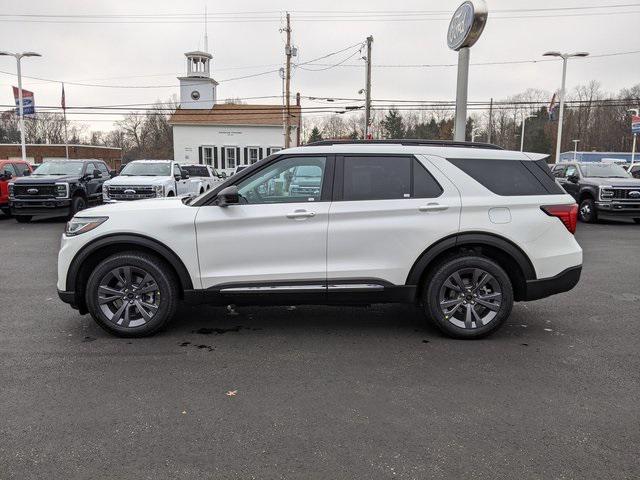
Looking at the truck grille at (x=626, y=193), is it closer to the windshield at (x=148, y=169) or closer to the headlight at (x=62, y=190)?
the windshield at (x=148, y=169)

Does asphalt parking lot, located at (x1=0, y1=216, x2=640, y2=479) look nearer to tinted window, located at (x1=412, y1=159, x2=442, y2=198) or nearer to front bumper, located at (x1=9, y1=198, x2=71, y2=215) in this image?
tinted window, located at (x1=412, y1=159, x2=442, y2=198)

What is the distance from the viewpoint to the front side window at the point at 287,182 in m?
4.86

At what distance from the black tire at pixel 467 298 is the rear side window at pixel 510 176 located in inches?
28.1

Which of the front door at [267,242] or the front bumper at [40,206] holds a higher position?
the front door at [267,242]

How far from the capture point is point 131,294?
491 centimetres

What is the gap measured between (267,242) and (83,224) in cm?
178

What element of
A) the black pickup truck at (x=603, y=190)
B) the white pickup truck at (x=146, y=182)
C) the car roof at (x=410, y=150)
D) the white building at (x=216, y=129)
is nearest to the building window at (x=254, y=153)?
the white building at (x=216, y=129)

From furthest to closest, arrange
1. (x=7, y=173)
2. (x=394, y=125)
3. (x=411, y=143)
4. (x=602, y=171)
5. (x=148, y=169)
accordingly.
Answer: (x=394, y=125), (x=7, y=173), (x=602, y=171), (x=148, y=169), (x=411, y=143)

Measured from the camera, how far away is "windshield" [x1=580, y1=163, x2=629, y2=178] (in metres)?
16.1

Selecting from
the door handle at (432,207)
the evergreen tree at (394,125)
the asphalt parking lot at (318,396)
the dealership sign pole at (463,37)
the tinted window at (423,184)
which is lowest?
the asphalt parking lot at (318,396)

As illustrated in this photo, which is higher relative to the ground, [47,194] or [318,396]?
[47,194]

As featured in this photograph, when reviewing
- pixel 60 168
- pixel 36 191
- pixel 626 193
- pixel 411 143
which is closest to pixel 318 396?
pixel 411 143

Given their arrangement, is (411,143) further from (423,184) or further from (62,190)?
(62,190)

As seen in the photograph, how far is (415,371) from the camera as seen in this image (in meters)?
4.21
